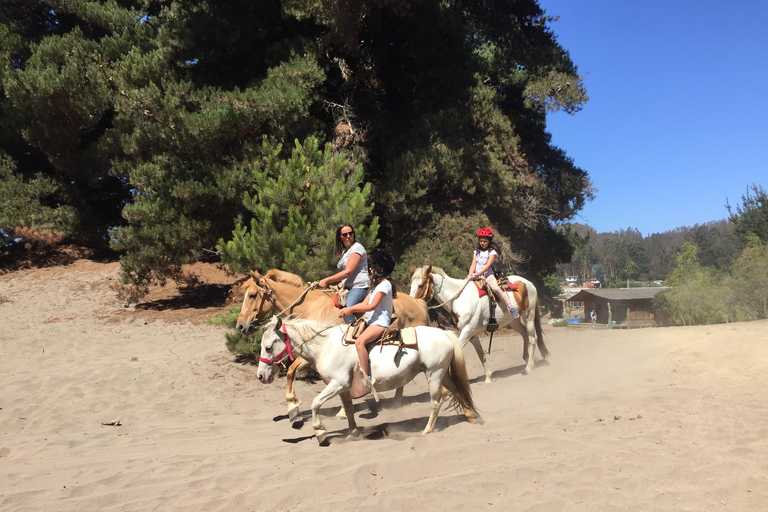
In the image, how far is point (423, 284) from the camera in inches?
377

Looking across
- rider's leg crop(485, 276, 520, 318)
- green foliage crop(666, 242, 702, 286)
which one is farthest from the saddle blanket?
green foliage crop(666, 242, 702, 286)

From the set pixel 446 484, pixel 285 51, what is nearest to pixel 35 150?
pixel 285 51

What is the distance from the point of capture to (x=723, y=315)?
101 ft

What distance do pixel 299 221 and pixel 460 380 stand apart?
17.5 feet

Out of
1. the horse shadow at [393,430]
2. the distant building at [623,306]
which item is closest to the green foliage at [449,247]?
the horse shadow at [393,430]

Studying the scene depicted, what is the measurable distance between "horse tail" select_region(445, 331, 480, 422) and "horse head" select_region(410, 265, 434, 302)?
9.51ft

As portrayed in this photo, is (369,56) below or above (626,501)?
above

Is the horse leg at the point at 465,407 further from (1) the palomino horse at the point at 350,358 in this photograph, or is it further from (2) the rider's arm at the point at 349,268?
(2) the rider's arm at the point at 349,268

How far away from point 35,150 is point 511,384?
71.7ft

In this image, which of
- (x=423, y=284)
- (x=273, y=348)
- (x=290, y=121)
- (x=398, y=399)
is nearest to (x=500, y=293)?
(x=423, y=284)

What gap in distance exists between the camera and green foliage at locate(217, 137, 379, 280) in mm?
10211

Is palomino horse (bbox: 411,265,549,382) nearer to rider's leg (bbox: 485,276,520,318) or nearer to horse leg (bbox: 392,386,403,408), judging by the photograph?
rider's leg (bbox: 485,276,520,318)

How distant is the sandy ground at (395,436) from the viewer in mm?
4508

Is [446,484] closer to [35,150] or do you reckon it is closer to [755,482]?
[755,482]
